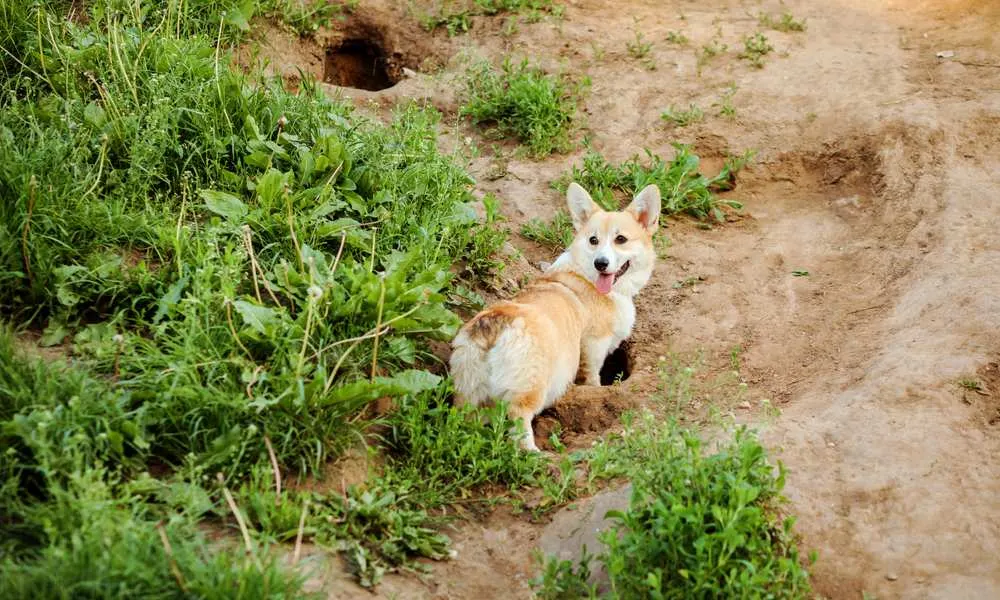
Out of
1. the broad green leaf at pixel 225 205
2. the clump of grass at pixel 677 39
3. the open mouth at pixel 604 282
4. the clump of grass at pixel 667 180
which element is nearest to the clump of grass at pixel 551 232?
the clump of grass at pixel 667 180

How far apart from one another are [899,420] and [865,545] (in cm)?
90

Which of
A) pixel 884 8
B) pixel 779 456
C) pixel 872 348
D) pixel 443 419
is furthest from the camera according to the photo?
pixel 884 8

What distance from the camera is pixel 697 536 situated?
3.59 m

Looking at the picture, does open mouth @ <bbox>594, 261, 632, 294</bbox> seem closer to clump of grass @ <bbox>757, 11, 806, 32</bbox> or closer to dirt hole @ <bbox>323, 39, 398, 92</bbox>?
dirt hole @ <bbox>323, 39, 398, 92</bbox>

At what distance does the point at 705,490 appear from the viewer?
3.71 meters

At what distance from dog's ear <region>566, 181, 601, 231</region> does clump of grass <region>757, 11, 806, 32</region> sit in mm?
3352

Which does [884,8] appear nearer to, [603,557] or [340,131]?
[340,131]

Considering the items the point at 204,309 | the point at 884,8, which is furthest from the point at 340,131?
the point at 884,8

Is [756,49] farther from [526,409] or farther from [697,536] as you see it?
[697,536]

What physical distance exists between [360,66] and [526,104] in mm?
2000

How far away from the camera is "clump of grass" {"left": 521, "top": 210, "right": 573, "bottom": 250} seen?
6.64m

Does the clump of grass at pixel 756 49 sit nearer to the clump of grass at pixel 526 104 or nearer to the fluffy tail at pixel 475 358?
the clump of grass at pixel 526 104

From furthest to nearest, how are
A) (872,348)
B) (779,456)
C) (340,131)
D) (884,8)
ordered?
1. (884,8)
2. (340,131)
3. (872,348)
4. (779,456)

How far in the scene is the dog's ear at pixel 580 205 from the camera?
19.7 ft
